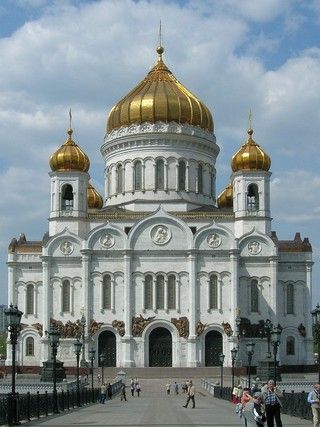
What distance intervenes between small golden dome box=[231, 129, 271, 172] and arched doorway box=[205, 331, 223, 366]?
12254mm

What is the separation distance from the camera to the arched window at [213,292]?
219 feet

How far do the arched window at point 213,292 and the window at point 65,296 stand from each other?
33.2ft

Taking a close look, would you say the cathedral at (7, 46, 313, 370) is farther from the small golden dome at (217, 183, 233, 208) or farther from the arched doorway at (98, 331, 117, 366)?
the small golden dome at (217, 183, 233, 208)

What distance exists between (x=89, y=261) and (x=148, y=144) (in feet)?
35.5

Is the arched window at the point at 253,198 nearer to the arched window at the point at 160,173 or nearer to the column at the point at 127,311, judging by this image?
the arched window at the point at 160,173

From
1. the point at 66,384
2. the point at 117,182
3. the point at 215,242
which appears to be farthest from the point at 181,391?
the point at 117,182

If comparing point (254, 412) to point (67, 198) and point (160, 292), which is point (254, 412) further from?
point (67, 198)

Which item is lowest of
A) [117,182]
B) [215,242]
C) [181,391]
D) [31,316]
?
[181,391]

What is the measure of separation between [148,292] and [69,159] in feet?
37.6

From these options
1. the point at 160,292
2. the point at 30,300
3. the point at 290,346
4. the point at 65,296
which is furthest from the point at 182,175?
the point at 290,346

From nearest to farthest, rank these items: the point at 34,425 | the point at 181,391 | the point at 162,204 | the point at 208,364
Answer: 1. the point at 34,425
2. the point at 181,391
3. the point at 208,364
4. the point at 162,204

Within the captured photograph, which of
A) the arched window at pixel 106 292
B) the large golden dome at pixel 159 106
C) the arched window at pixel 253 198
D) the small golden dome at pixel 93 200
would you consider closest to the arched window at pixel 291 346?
the arched window at pixel 253 198

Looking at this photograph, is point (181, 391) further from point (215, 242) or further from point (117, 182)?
point (117, 182)

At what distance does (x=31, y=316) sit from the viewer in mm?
69312
